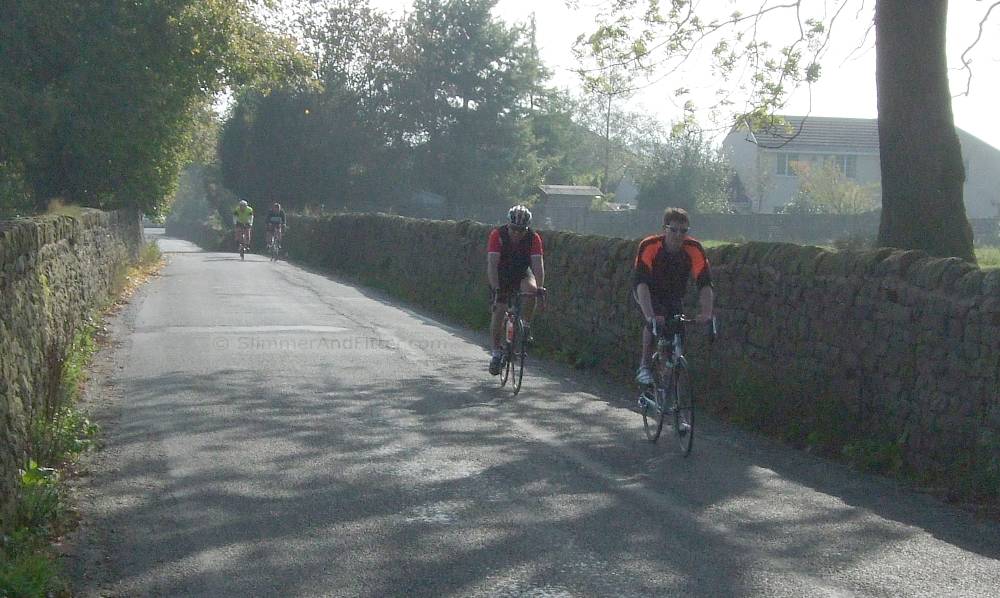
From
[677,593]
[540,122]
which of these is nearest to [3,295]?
[677,593]

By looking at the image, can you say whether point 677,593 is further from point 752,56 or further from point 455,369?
point 752,56

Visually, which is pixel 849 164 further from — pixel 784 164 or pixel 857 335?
pixel 857 335

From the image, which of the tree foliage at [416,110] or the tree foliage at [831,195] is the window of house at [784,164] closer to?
the tree foliage at [831,195]

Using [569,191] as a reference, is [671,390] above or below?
below

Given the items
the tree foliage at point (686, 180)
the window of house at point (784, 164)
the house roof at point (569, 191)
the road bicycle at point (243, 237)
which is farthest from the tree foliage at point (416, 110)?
the road bicycle at point (243, 237)

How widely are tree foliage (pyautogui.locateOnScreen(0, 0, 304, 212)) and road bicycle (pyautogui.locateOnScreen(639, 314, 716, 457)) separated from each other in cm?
2194

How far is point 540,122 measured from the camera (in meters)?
84.5

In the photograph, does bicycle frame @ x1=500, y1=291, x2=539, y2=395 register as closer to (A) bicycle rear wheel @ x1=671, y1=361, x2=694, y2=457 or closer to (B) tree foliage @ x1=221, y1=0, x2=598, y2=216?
(A) bicycle rear wheel @ x1=671, y1=361, x2=694, y2=457

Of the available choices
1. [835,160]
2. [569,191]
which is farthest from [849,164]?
[569,191]

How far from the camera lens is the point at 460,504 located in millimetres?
7465

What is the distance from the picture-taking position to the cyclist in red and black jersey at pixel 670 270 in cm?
965

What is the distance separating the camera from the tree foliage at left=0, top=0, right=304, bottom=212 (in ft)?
92.8

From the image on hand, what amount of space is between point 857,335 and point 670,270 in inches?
68.2

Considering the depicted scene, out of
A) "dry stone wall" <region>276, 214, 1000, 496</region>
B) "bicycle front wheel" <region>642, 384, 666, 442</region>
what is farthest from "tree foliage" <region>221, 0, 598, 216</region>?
"bicycle front wheel" <region>642, 384, 666, 442</region>
